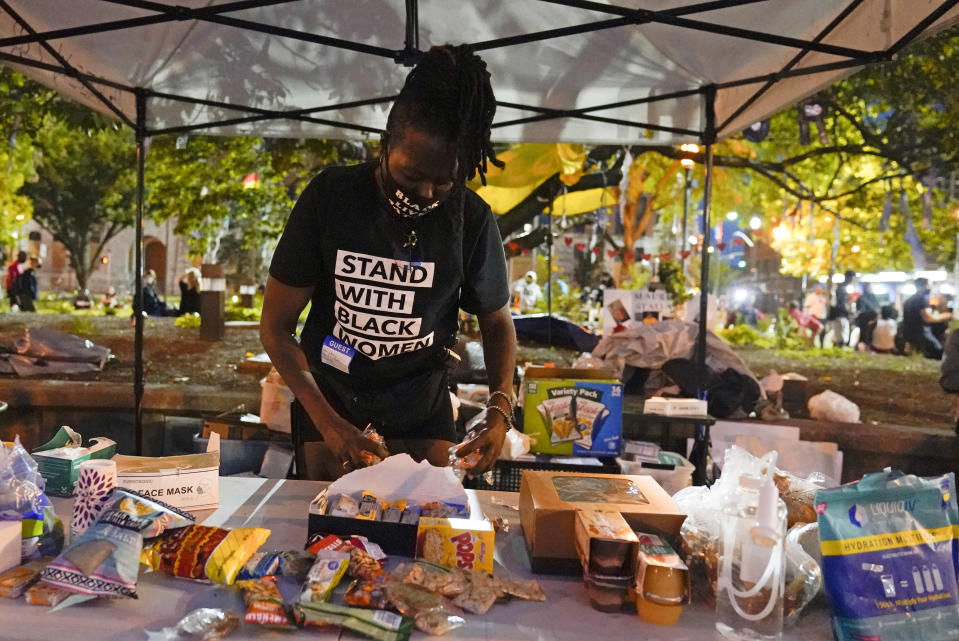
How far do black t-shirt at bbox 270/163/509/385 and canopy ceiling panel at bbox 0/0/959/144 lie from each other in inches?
55.0

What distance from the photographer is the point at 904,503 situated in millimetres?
1430

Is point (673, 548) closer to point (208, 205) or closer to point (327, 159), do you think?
point (327, 159)

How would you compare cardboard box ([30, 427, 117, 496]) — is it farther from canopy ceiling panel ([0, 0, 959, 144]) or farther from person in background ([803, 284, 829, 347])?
person in background ([803, 284, 829, 347])

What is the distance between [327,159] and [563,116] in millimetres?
5855

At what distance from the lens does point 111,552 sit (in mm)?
1443

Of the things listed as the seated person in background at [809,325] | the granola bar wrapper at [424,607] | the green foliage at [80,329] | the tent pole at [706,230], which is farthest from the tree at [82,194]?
the granola bar wrapper at [424,607]

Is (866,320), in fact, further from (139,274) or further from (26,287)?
(26,287)

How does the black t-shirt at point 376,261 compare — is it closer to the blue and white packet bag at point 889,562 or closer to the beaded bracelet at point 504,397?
the beaded bracelet at point 504,397

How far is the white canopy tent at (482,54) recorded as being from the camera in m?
3.31

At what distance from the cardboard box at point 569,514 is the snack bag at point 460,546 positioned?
0.48 ft

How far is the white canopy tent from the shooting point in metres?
3.31

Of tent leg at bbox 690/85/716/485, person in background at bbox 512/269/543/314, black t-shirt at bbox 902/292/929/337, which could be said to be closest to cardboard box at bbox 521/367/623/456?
tent leg at bbox 690/85/716/485

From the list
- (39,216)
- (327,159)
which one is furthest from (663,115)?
(39,216)

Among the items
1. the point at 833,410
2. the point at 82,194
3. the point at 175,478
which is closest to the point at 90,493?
the point at 175,478
